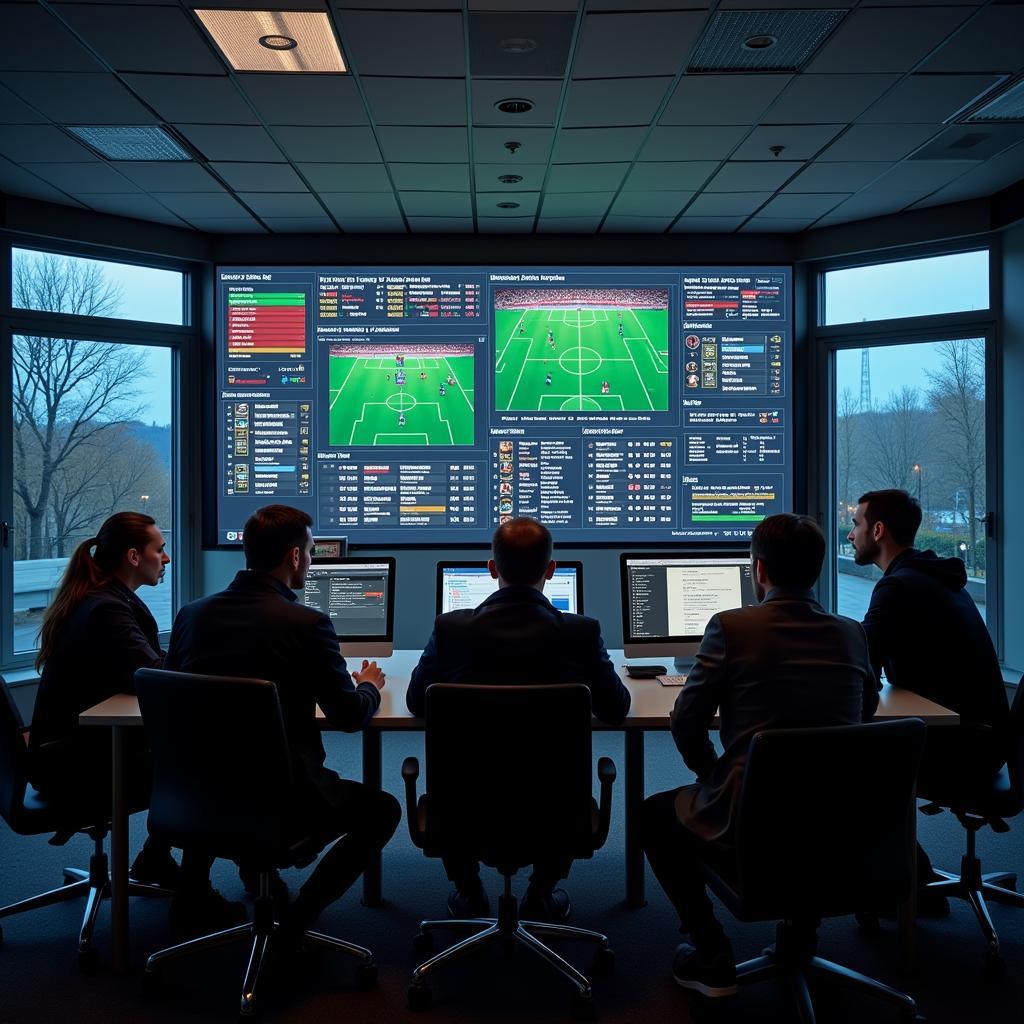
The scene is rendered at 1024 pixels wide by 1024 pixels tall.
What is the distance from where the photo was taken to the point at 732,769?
199 centimetres

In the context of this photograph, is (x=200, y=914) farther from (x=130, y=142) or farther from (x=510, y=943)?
(x=130, y=142)

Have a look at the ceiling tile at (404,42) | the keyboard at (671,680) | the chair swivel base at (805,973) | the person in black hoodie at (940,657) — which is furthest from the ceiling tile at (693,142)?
the chair swivel base at (805,973)

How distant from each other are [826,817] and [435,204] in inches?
159

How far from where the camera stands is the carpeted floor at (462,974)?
219 centimetres

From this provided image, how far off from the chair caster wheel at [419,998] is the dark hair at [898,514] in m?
1.96

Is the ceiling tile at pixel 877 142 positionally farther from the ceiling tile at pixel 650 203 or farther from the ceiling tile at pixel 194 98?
the ceiling tile at pixel 194 98

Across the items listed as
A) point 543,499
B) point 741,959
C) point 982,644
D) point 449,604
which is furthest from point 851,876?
point 543,499

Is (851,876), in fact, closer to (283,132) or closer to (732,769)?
(732,769)

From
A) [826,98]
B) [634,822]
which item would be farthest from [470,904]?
[826,98]

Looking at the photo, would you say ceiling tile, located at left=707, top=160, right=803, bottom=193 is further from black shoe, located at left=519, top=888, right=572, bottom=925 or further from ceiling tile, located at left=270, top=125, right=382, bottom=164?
black shoe, located at left=519, top=888, right=572, bottom=925

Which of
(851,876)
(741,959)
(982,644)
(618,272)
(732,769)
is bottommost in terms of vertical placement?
Result: (741,959)

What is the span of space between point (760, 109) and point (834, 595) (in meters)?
3.09

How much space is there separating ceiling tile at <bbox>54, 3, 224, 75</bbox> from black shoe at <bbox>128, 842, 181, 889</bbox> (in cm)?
274

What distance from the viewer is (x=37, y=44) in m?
3.03
